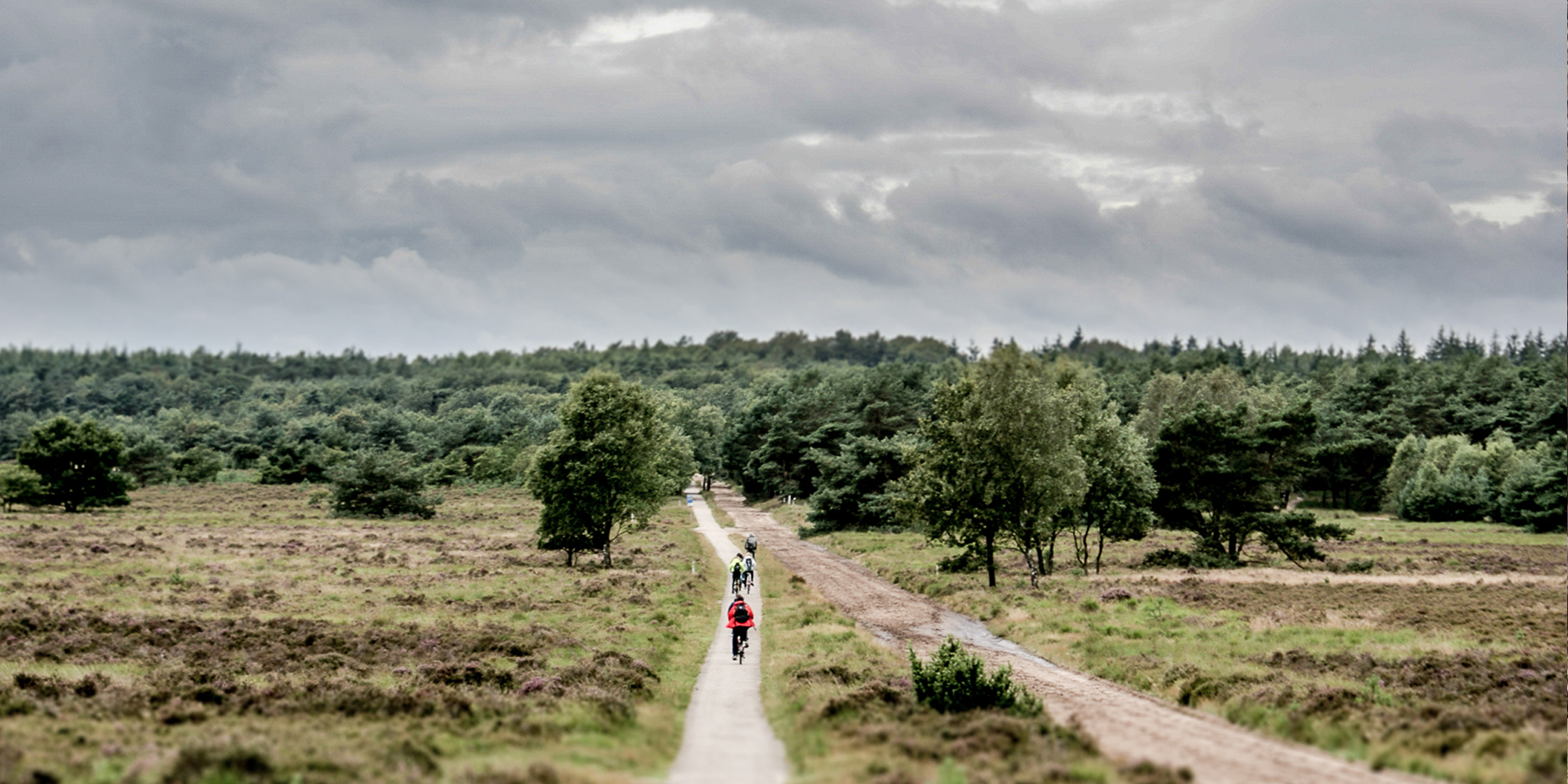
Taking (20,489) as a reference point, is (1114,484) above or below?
above

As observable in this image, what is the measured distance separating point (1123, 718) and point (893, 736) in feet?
22.1

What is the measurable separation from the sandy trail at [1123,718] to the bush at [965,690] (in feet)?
3.98

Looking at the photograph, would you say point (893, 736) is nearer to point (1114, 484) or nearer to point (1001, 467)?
point (1001, 467)

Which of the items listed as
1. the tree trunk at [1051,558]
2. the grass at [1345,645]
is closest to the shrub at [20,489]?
the grass at [1345,645]

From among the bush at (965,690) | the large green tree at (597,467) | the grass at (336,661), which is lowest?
the grass at (336,661)

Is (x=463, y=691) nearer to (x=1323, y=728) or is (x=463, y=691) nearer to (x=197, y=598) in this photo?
(x=1323, y=728)

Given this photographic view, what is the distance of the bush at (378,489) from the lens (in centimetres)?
9825

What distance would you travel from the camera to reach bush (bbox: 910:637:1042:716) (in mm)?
21703

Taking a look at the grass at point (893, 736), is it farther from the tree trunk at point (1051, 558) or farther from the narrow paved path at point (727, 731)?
the tree trunk at point (1051, 558)

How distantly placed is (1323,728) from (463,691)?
714 inches

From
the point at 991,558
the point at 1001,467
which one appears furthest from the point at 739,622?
the point at 991,558

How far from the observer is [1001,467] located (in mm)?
51062

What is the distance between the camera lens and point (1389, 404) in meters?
135

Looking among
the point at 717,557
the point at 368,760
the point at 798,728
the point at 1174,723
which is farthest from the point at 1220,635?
the point at 717,557
